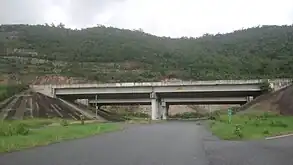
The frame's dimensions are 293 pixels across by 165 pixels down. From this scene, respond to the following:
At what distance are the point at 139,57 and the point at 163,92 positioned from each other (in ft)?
270

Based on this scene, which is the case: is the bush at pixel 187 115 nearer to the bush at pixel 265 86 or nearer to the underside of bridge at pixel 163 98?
the underside of bridge at pixel 163 98

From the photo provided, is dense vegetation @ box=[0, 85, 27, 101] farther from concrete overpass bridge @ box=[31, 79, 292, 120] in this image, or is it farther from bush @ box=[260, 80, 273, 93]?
bush @ box=[260, 80, 273, 93]

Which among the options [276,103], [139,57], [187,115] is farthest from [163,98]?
[139,57]

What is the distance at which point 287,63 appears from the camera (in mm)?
138750

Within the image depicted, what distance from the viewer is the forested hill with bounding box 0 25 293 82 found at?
469 feet

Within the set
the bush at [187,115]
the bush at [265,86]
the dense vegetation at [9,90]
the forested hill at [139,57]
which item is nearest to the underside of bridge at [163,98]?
the bush at [265,86]

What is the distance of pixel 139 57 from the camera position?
589ft

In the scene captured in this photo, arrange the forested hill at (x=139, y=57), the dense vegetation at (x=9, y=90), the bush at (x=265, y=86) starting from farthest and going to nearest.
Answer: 1. the forested hill at (x=139, y=57)
2. the dense vegetation at (x=9, y=90)
3. the bush at (x=265, y=86)

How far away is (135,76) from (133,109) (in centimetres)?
1187

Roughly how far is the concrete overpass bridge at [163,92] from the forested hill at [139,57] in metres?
26.5

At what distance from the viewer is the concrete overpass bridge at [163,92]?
92188mm

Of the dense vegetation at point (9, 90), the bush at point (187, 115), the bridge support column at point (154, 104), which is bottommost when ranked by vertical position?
the bush at point (187, 115)

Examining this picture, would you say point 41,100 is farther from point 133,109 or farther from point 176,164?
point 176,164

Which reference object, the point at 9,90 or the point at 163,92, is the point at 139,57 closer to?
the point at 9,90
